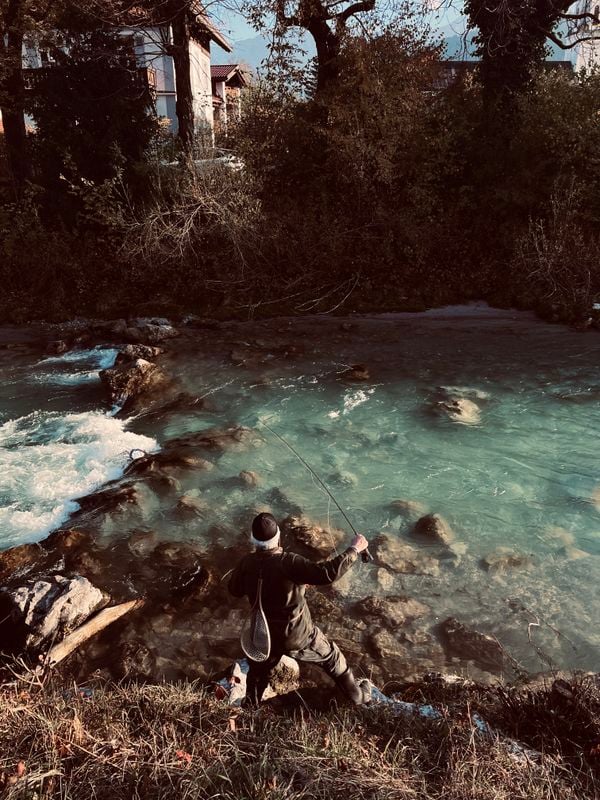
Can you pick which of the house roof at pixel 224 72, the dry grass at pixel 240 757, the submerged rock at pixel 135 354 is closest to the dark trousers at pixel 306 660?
A: the dry grass at pixel 240 757

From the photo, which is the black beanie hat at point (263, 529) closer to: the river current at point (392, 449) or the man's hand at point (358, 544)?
the man's hand at point (358, 544)

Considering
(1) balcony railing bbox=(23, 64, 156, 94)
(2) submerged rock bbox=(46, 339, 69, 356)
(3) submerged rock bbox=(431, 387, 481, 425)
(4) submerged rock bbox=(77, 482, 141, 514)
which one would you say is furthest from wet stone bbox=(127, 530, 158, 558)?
(1) balcony railing bbox=(23, 64, 156, 94)

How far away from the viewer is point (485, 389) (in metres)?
11.7

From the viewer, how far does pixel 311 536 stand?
7.36 meters

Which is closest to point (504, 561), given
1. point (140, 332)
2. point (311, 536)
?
point (311, 536)

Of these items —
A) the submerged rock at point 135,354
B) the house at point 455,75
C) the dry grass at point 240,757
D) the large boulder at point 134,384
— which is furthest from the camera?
the house at point 455,75

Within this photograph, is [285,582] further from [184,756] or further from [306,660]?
[184,756]

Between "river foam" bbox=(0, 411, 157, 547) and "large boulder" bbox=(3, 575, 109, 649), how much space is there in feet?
5.22

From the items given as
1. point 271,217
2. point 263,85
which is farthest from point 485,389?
point 263,85

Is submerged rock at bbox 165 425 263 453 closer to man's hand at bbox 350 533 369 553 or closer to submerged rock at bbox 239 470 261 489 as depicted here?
submerged rock at bbox 239 470 261 489

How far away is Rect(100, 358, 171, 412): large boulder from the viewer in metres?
11.6

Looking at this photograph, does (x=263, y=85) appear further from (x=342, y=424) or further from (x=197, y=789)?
(x=197, y=789)

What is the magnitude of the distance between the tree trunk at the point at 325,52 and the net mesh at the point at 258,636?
54.6 ft

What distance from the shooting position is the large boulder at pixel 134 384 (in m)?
11.6
